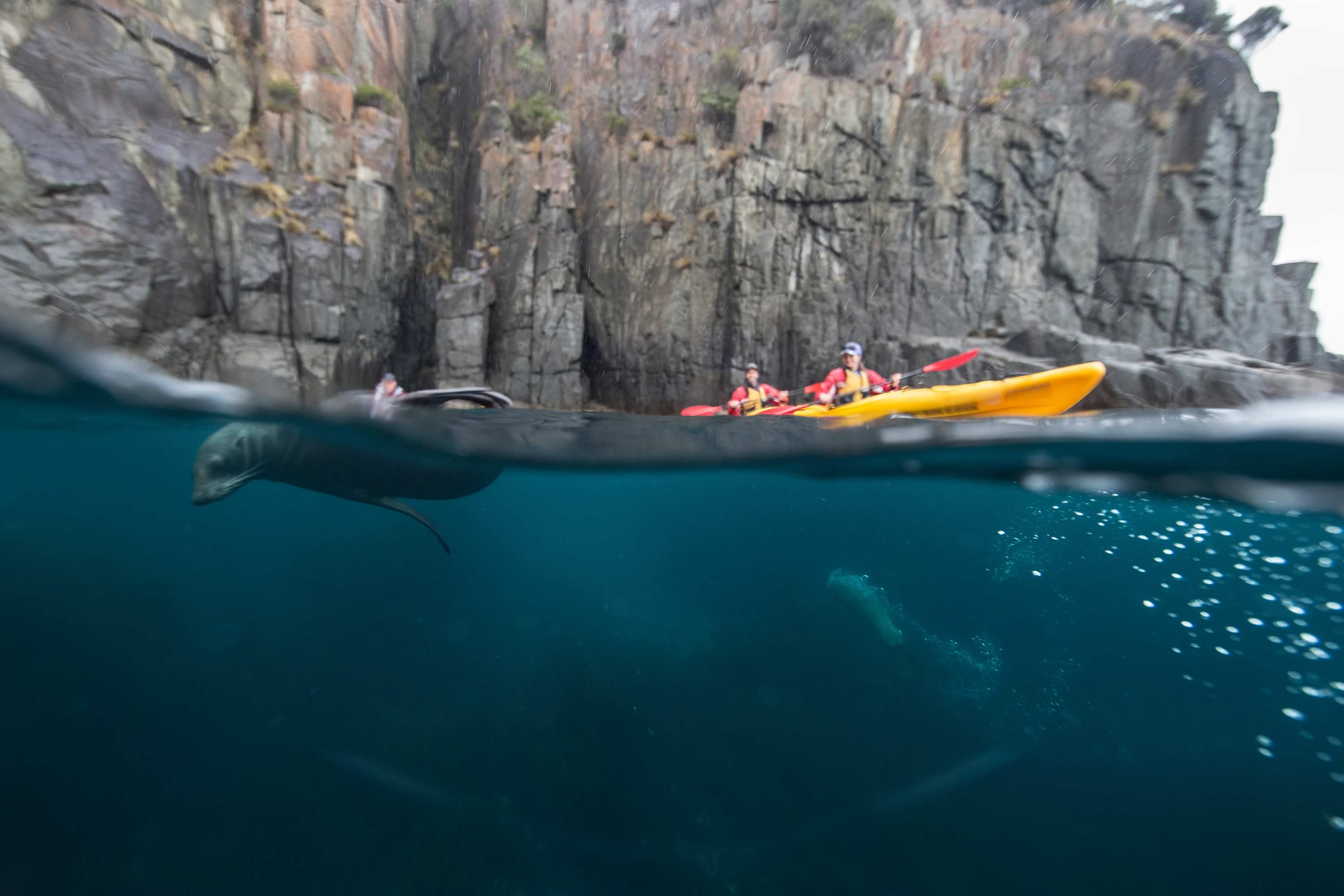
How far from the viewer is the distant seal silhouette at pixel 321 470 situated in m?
5.73

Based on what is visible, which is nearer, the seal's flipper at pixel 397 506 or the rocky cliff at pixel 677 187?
the seal's flipper at pixel 397 506

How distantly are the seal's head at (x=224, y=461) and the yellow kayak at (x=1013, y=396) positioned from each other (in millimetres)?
6745

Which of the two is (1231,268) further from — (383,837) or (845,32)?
(383,837)

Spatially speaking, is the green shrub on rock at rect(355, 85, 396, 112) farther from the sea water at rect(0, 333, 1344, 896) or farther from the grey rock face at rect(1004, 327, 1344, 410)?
the grey rock face at rect(1004, 327, 1344, 410)

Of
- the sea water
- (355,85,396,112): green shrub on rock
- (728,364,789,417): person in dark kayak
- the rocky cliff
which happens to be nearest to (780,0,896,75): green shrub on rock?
the rocky cliff

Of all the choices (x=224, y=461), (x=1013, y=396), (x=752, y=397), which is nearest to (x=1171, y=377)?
(x=1013, y=396)

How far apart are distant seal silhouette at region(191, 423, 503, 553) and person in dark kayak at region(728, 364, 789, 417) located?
17.8 ft

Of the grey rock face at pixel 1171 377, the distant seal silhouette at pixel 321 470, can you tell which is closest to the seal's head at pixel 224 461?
the distant seal silhouette at pixel 321 470

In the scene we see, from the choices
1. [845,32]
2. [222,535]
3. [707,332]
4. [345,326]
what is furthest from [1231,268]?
[222,535]

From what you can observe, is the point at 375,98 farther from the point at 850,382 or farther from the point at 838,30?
the point at 850,382

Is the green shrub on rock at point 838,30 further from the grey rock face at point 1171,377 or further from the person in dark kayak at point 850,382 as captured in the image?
the person in dark kayak at point 850,382

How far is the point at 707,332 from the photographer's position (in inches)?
780

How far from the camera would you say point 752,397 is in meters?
12.2

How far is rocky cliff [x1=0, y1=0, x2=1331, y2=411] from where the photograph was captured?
16609mm
